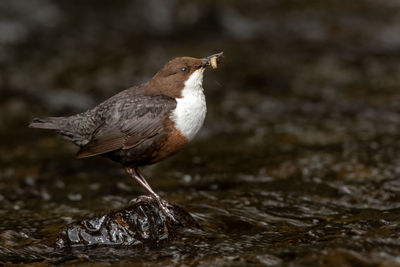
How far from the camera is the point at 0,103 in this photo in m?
8.12

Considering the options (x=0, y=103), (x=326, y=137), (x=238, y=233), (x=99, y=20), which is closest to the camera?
(x=238, y=233)

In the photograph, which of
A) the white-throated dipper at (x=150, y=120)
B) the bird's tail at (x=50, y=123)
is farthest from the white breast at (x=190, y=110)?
the bird's tail at (x=50, y=123)

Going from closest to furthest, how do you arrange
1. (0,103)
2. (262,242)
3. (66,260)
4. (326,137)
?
(66,260) < (262,242) < (326,137) < (0,103)

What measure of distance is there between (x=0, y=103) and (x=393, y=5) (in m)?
6.98

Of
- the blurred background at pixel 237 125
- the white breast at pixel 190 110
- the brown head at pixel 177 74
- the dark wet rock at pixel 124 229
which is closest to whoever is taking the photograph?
the dark wet rock at pixel 124 229

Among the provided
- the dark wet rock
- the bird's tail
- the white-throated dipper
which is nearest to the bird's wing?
the white-throated dipper

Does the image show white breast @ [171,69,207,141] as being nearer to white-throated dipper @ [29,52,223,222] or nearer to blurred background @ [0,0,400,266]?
white-throated dipper @ [29,52,223,222]

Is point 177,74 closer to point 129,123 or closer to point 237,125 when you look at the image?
point 129,123

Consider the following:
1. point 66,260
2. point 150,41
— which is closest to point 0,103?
point 150,41

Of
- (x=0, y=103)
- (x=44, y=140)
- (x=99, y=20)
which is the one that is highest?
(x=99, y=20)

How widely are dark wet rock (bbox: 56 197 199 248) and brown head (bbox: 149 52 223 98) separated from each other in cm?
88

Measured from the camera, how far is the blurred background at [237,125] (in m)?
3.80

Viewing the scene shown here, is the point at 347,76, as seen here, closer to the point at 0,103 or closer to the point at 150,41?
the point at 150,41

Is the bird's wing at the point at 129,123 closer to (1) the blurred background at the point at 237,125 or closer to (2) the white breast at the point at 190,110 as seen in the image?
(2) the white breast at the point at 190,110
